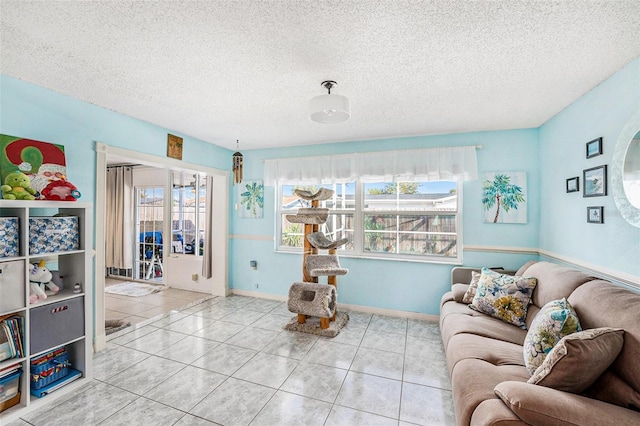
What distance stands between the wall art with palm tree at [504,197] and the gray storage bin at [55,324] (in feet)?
13.6

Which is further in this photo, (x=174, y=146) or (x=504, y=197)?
(x=174, y=146)

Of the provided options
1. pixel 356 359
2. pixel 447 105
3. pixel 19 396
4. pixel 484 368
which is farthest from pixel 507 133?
pixel 19 396

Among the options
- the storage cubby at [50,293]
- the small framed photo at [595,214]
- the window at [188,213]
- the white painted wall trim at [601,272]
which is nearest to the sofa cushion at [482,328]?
the white painted wall trim at [601,272]

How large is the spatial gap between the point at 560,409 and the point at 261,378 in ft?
6.38

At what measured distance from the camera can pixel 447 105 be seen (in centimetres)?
265

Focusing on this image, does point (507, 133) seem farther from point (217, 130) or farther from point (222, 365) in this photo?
point (222, 365)

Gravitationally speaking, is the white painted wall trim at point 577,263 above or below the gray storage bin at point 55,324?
above

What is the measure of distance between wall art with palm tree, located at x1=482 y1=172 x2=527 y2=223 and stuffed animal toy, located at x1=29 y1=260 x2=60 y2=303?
13.9ft

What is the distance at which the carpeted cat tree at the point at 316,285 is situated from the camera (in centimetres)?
319

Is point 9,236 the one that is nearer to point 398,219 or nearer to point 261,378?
point 261,378

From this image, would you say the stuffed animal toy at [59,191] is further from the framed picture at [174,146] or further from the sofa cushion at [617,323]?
the sofa cushion at [617,323]

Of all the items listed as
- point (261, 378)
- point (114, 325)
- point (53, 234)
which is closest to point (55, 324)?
point (53, 234)

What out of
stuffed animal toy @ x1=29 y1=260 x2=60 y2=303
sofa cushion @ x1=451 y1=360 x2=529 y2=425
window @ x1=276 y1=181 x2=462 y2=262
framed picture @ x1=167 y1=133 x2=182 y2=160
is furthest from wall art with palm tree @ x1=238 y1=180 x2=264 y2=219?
sofa cushion @ x1=451 y1=360 x2=529 y2=425

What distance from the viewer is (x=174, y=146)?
3.54 m
